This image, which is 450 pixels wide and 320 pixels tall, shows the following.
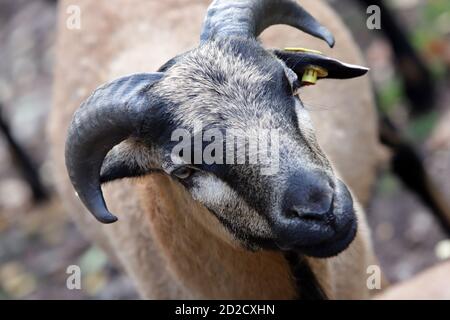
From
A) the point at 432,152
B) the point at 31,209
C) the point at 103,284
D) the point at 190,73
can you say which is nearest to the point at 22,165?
the point at 31,209

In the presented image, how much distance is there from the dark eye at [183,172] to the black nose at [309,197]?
1.87 feet

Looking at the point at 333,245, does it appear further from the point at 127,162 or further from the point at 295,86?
the point at 127,162

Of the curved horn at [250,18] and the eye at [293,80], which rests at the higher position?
the curved horn at [250,18]

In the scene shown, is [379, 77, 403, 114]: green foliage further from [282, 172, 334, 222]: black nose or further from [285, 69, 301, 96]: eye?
[282, 172, 334, 222]: black nose

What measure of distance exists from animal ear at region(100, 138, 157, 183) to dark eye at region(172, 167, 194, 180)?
0.20m

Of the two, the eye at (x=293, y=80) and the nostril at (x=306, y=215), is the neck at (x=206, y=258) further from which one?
the eye at (x=293, y=80)

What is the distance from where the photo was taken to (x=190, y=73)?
4.06 metres

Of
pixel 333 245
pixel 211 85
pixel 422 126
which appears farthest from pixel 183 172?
pixel 422 126

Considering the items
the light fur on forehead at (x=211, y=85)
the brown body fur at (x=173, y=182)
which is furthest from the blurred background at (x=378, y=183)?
the light fur on forehead at (x=211, y=85)

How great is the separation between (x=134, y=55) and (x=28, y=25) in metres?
7.89

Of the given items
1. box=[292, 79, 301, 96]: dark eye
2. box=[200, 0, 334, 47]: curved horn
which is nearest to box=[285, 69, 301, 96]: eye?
box=[292, 79, 301, 96]: dark eye

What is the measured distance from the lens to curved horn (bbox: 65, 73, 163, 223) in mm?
4039

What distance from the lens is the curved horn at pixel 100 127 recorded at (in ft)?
13.3

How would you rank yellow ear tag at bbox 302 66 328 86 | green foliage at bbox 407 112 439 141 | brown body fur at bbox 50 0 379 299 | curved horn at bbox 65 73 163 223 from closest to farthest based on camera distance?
curved horn at bbox 65 73 163 223 → yellow ear tag at bbox 302 66 328 86 → brown body fur at bbox 50 0 379 299 → green foliage at bbox 407 112 439 141
